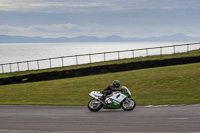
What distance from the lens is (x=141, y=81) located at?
28.9 m

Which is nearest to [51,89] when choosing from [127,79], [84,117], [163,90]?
[127,79]

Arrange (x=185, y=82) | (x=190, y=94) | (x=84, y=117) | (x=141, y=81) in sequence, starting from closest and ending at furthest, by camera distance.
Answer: (x=84, y=117)
(x=190, y=94)
(x=185, y=82)
(x=141, y=81)

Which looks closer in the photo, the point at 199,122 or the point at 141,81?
the point at 199,122

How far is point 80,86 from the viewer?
30516mm

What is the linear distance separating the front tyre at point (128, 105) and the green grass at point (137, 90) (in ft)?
10.8

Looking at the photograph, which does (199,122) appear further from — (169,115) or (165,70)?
(165,70)

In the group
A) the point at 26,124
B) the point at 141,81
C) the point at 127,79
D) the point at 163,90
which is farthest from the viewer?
the point at 127,79

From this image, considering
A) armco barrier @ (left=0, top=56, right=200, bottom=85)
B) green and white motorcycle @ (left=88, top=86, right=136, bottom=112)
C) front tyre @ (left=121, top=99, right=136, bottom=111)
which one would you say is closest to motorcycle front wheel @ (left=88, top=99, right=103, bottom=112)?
green and white motorcycle @ (left=88, top=86, right=136, bottom=112)

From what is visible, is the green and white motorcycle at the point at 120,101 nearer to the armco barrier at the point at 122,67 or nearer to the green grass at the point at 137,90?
the green grass at the point at 137,90

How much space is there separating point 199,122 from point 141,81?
17412mm

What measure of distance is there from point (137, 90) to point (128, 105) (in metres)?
9.97

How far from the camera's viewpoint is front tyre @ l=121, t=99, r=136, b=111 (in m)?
15.6

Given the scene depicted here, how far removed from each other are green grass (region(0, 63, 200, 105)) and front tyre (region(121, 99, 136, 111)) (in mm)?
3306

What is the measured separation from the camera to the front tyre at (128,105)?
51.1ft
